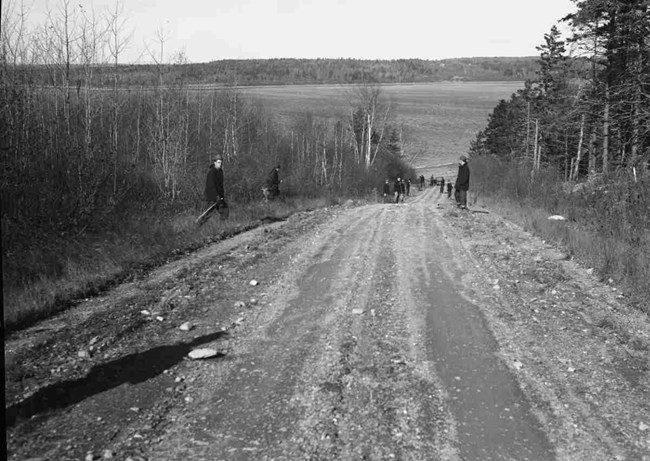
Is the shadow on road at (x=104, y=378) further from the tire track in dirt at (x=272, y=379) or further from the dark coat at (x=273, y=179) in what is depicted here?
the dark coat at (x=273, y=179)

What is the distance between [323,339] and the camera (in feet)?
17.7

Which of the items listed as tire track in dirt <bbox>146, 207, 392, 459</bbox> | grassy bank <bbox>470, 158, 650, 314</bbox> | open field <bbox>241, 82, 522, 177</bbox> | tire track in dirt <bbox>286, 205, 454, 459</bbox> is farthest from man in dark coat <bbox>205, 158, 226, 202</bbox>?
open field <bbox>241, 82, 522, 177</bbox>

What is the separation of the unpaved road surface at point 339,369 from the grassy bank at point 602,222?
1.83ft

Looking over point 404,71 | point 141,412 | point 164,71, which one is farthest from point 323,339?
point 404,71

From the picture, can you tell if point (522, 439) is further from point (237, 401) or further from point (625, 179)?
point (625, 179)

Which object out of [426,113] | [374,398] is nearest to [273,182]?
[374,398]

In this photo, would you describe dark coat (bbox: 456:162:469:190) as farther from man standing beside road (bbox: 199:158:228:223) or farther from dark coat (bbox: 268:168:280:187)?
man standing beside road (bbox: 199:158:228:223)

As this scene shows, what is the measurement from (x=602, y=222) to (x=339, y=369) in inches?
386

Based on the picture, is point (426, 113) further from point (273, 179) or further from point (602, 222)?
point (602, 222)

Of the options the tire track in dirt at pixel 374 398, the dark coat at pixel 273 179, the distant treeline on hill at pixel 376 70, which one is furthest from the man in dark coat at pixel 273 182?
the distant treeline on hill at pixel 376 70

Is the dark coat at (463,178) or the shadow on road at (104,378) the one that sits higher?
the dark coat at (463,178)

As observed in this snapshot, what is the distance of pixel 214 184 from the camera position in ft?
39.7

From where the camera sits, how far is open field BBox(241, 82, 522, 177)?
79375 mm

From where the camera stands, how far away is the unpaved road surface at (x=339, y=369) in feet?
11.7
